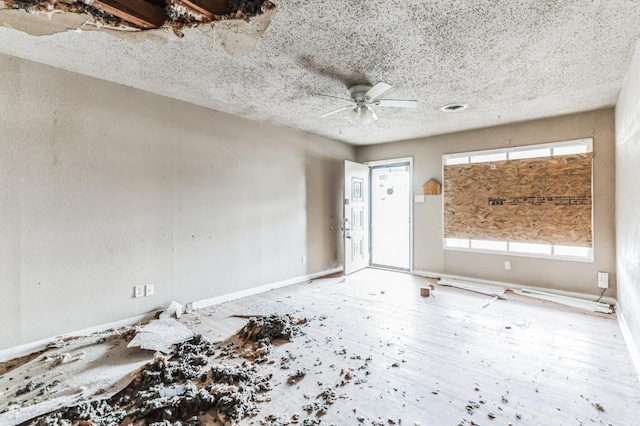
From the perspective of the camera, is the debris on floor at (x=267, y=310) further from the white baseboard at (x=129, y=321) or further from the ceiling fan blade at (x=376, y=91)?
the ceiling fan blade at (x=376, y=91)

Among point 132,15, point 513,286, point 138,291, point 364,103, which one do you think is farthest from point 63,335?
point 513,286

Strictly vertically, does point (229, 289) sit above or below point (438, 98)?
below

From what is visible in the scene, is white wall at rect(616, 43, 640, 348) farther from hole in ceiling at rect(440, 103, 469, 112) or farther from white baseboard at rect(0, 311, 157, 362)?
white baseboard at rect(0, 311, 157, 362)

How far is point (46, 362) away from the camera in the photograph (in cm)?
232

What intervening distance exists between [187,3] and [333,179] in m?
4.27

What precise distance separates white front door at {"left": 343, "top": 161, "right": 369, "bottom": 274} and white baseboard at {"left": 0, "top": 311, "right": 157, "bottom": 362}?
321cm

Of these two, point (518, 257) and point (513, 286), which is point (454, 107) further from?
point (513, 286)

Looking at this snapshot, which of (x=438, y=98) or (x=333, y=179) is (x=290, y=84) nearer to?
(x=438, y=98)

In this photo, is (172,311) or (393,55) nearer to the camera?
(393,55)

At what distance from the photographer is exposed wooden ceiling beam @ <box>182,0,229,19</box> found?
149cm

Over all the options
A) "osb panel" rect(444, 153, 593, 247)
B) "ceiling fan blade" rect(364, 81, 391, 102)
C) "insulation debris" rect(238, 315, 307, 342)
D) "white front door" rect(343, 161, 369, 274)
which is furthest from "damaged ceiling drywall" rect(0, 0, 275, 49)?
"osb panel" rect(444, 153, 593, 247)

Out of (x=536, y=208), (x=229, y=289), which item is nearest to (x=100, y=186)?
(x=229, y=289)

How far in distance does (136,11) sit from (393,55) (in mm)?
1824

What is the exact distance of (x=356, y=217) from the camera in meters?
5.62
